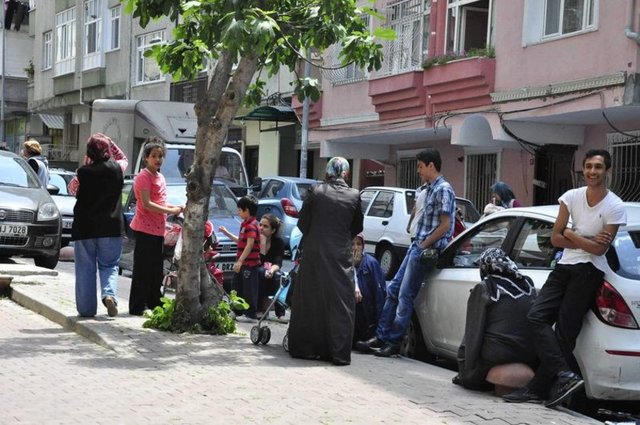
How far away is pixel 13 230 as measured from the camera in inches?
606

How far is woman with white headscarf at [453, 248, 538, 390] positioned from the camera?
25.3 feet

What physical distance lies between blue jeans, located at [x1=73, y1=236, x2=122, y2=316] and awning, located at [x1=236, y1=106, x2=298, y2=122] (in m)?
19.7

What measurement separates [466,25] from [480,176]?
3.33 metres

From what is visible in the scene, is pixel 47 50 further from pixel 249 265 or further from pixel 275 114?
pixel 249 265

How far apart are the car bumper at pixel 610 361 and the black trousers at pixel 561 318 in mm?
Result: 111

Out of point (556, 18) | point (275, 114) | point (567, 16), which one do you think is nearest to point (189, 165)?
point (556, 18)

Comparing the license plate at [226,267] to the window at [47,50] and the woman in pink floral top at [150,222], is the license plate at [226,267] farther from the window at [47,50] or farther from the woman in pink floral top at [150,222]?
the window at [47,50]

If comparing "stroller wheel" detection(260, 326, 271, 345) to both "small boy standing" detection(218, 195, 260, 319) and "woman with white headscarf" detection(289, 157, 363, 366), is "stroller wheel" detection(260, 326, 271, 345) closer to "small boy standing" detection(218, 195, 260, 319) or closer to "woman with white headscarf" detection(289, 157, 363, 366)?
"woman with white headscarf" detection(289, 157, 363, 366)

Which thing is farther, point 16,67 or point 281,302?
point 16,67

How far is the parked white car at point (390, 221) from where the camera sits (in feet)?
62.9

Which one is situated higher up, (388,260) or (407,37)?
(407,37)

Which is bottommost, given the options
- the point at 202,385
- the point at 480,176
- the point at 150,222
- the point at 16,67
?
the point at 202,385

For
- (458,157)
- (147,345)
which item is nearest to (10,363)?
(147,345)

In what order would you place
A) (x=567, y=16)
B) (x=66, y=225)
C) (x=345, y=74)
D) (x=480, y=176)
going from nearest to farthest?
(x=567, y=16)
(x=66, y=225)
(x=480, y=176)
(x=345, y=74)
